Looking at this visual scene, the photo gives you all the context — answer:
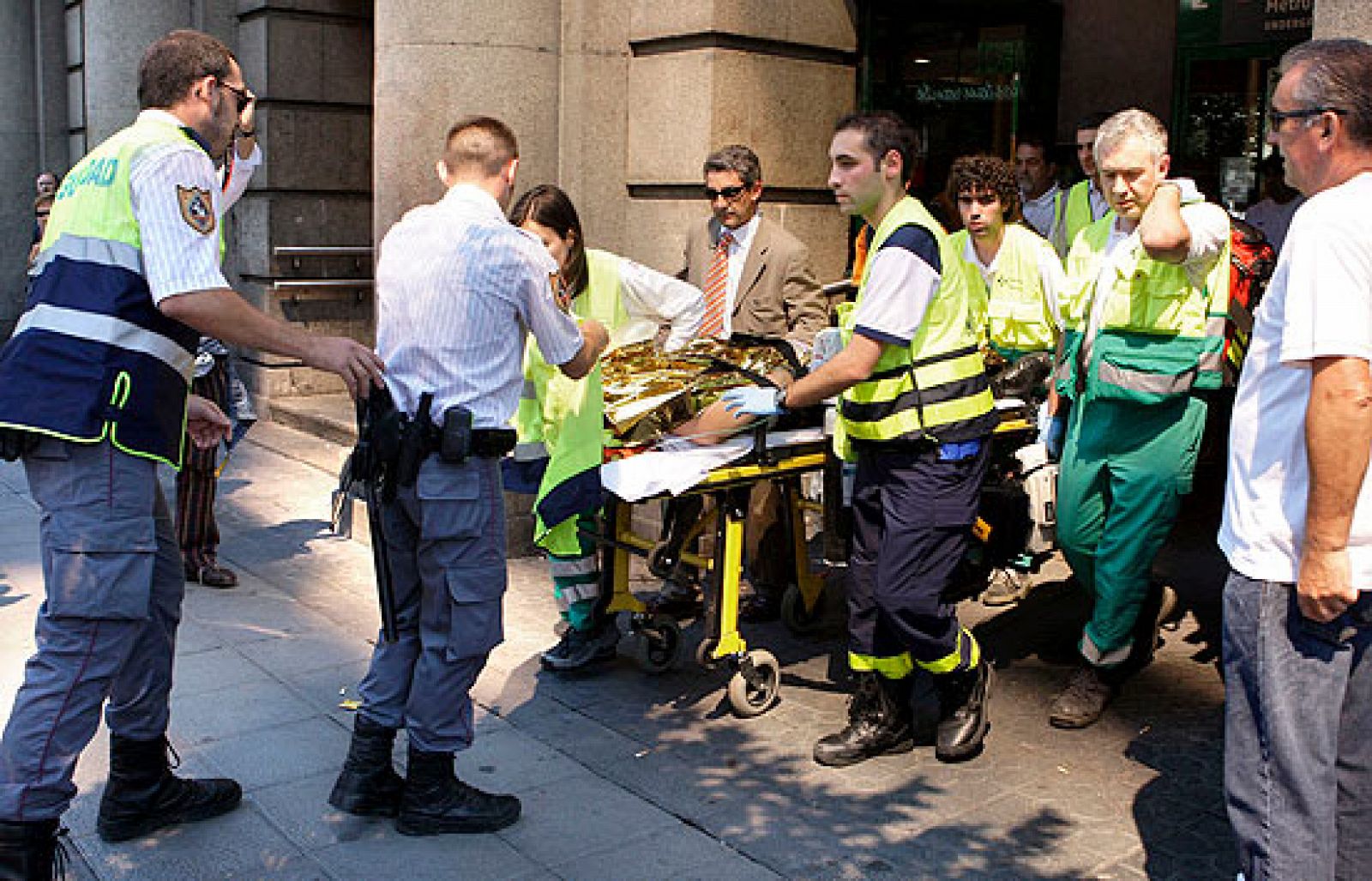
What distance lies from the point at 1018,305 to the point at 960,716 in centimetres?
213

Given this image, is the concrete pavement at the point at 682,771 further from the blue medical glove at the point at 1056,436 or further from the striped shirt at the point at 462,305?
the striped shirt at the point at 462,305

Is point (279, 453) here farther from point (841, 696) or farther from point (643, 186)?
point (841, 696)

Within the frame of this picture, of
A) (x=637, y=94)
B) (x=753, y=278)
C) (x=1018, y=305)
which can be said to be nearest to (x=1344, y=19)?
(x=1018, y=305)

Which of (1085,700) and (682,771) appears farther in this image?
(1085,700)

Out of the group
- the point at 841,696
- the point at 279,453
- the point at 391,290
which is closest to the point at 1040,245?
the point at 841,696

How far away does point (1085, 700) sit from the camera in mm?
5398

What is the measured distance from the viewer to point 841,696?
5742 millimetres

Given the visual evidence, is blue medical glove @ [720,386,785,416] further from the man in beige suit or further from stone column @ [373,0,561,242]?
stone column @ [373,0,561,242]

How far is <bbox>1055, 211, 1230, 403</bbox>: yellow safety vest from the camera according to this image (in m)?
5.05

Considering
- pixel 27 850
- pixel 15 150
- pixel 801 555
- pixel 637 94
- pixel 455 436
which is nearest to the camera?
pixel 27 850

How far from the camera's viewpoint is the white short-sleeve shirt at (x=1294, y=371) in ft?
10.1

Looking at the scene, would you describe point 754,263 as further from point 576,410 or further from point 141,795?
point 141,795

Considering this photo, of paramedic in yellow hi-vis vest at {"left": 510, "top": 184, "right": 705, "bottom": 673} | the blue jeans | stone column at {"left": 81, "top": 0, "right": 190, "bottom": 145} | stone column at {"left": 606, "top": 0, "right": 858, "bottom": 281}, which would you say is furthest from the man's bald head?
stone column at {"left": 81, "top": 0, "right": 190, "bottom": 145}

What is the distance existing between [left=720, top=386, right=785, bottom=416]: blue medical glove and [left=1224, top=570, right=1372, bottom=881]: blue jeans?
2073 millimetres
